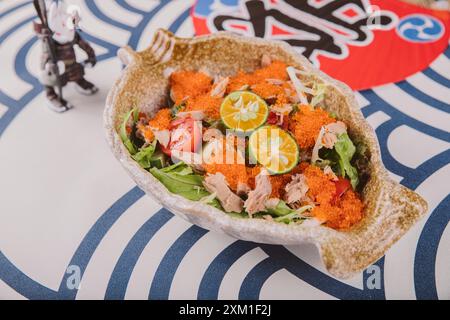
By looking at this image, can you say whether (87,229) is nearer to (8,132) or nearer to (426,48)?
(8,132)

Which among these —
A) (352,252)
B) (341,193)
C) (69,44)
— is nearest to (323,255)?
(352,252)

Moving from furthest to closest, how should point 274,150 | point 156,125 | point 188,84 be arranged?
point 188,84 → point 156,125 → point 274,150

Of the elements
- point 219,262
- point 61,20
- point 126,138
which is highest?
point 61,20

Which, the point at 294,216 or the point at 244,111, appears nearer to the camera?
the point at 294,216

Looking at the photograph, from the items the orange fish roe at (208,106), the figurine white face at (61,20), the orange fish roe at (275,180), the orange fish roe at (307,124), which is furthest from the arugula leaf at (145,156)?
the figurine white face at (61,20)

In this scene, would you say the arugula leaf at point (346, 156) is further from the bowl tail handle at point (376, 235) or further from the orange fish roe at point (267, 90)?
the orange fish roe at point (267, 90)

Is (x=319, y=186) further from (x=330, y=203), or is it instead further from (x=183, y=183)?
(x=183, y=183)

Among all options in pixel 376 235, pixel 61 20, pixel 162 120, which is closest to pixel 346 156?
pixel 376 235

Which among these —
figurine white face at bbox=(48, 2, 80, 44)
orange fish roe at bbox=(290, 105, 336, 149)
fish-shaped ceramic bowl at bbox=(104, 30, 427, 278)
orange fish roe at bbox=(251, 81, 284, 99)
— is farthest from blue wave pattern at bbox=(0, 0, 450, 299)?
figurine white face at bbox=(48, 2, 80, 44)
